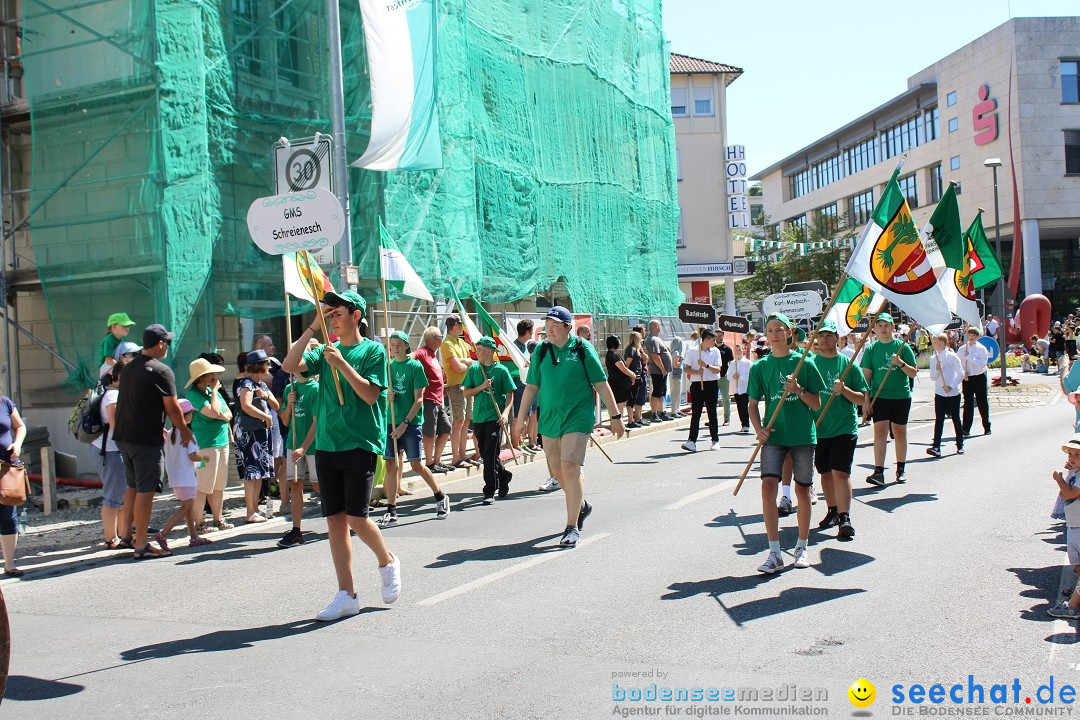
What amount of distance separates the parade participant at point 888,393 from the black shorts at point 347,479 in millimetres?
6385

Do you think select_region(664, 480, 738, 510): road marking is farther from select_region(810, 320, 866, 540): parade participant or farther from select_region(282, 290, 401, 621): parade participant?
select_region(282, 290, 401, 621): parade participant

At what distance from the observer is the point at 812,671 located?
16.1ft

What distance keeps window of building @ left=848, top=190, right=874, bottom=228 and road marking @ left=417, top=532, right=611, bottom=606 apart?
2476 inches

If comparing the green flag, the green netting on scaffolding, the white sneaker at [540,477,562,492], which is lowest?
the white sneaker at [540,477,562,492]

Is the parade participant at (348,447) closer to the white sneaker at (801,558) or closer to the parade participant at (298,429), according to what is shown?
the parade participant at (298,429)

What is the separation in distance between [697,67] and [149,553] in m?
36.1

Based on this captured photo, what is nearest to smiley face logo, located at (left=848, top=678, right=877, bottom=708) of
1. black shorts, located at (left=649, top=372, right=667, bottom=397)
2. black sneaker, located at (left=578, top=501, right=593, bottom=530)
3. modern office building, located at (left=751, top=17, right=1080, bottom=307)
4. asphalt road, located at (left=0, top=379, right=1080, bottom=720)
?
asphalt road, located at (left=0, top=379, right=1080, bottom=720)

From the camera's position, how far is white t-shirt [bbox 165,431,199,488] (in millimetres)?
9266

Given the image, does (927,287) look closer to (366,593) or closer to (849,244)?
(366,593)

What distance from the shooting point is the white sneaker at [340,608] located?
618 cm

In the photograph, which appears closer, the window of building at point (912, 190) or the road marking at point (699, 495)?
the road marking at point (699, 495)

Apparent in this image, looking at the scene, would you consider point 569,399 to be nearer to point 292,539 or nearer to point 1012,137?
point 292,539

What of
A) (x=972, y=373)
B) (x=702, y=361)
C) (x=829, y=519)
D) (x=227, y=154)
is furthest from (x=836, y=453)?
(x=227, y=154)

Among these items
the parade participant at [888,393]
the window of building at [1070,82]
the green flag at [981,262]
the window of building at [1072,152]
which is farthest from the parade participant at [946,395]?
the window of building at [1070,82]
